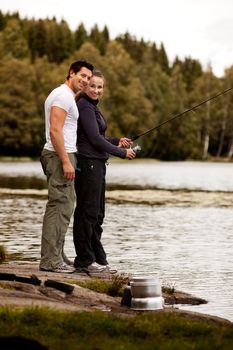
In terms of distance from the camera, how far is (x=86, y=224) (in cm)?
1002

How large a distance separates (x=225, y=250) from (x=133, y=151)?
4.66 meters

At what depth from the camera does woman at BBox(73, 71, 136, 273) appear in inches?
392

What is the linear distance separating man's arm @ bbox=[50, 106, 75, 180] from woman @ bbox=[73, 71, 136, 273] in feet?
1.35

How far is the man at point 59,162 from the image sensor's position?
9562 mm

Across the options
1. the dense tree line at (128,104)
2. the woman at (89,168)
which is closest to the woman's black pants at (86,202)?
the woman at (89,168)

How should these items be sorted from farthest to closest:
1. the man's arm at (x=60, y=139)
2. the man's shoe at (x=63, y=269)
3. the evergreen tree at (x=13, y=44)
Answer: the evergreen tree at (x=13, y=44) → the man's shoe at (x=63, y=269) → the man's arm at (x=60, y=139)

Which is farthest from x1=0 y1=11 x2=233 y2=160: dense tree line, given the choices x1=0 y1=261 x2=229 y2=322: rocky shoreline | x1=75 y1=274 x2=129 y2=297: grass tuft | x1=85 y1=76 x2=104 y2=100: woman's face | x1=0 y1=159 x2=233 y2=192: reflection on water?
x1=0 y1=261 x2=229 y2=322: rocky shoreline

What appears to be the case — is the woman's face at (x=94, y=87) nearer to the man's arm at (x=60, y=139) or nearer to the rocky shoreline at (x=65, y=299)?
the man's arm at (x=60, y=139)

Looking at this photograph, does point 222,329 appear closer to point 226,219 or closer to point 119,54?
point 226,219

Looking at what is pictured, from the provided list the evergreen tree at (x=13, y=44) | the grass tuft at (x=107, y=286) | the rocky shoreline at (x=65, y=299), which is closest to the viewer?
the rocky shoreline at (x=65, y=299)

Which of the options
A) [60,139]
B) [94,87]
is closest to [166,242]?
[94,87]

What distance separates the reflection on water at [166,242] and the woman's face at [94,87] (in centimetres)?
209

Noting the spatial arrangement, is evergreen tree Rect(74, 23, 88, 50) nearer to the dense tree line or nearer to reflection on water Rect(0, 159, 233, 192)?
the dense tree line

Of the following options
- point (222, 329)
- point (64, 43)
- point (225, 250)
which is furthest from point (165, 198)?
point (64, 43)
